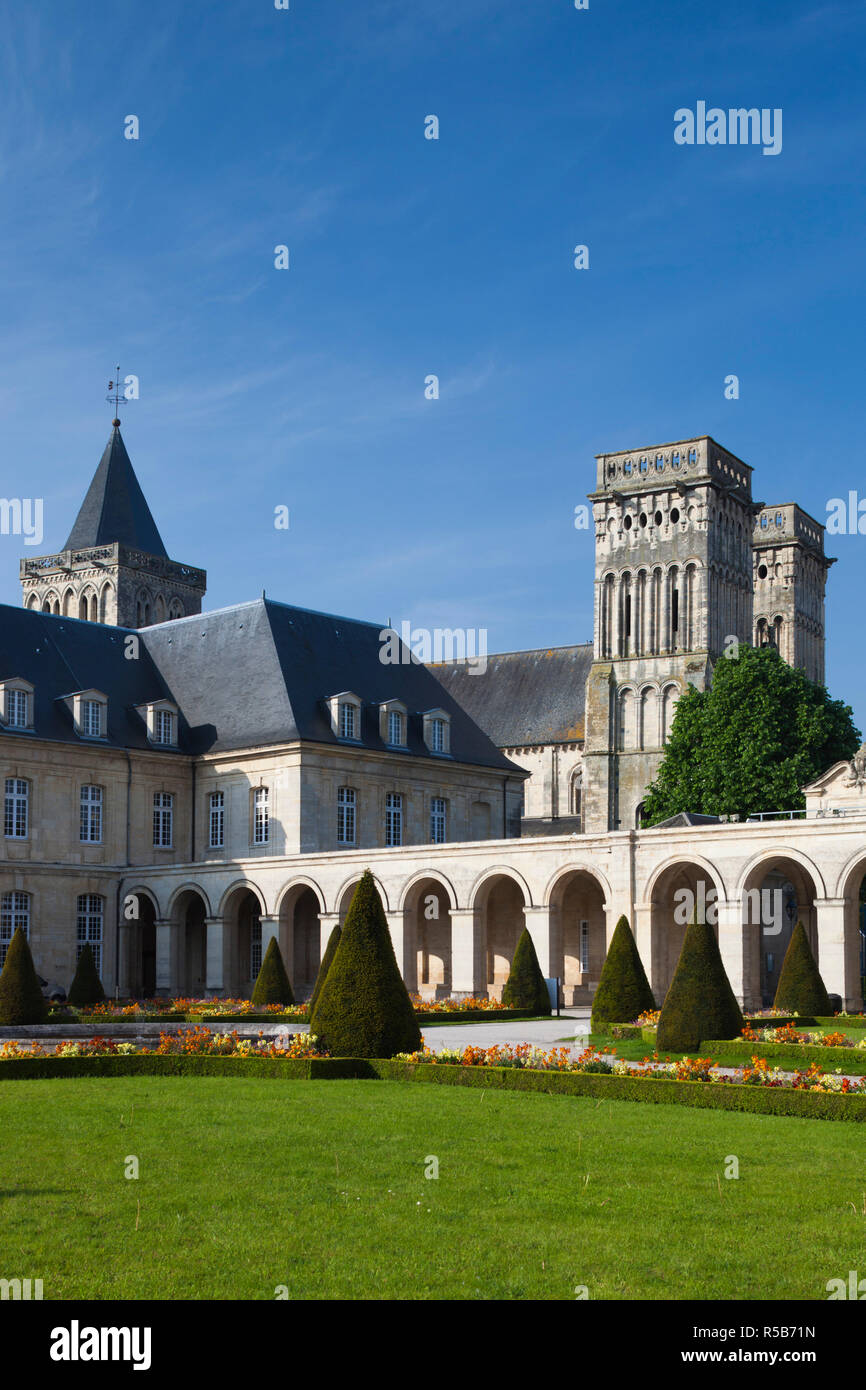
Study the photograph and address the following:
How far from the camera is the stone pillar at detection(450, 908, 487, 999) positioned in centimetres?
4000

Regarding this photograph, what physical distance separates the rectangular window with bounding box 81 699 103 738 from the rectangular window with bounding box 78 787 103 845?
1.80 m

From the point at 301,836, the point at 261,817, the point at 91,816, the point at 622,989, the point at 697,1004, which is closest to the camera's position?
the point at 697,1004

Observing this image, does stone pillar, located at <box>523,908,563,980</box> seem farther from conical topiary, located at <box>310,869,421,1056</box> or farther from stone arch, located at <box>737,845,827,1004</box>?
conical topiary, located at <box>310,869,421,1056</box>

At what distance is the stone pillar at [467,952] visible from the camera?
40.0 m

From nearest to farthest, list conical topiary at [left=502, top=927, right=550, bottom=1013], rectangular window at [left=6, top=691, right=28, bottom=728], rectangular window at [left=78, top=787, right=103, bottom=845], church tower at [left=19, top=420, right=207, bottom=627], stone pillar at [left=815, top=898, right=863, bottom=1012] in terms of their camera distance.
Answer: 1. stone pillar at [left=815, top=898, right=863, bottom=1012]
2. conical topiary at [left=502, top=927, right=550, bottom=1013]
3. rectangular window at [left=6, top=691, right=28, bottom=728]
4. rectangular window at [left=78, top=787, right=103, bottom=845]
5. church tower at [left=19, top=420, right=207, bottom=627]

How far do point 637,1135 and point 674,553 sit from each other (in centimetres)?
6041

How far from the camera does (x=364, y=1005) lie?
2108 centimetres

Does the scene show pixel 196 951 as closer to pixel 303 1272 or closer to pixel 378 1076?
pixel 378 1076

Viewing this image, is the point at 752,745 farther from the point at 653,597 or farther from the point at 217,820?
the point at 653,597

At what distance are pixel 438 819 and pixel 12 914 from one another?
49.0 feet

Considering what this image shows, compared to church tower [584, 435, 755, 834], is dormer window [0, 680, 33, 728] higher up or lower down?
lower down

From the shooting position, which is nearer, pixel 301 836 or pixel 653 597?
pixel 301 836

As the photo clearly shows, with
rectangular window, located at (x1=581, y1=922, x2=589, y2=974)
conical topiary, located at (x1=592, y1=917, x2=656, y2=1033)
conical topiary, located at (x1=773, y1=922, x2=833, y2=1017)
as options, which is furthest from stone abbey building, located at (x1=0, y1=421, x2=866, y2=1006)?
conical topiary, located at (x1=592, y1=917, x2=656, y2=1033)

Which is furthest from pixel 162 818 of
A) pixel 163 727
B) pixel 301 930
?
pixel 301 930
